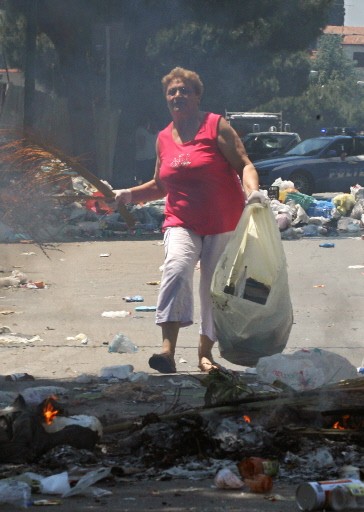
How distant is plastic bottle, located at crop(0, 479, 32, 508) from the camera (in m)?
3.55

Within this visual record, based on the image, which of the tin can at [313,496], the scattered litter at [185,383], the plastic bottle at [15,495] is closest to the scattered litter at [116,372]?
the scattered litter at [185,383]

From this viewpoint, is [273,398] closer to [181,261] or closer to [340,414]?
[340,414]

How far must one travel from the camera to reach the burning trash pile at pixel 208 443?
3.82 meters

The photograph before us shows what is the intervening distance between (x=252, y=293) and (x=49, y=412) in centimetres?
177

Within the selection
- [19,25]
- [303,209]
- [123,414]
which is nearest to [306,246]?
[303,209]

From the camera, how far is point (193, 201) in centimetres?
598

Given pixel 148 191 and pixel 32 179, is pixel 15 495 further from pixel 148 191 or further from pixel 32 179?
pixel 148 191

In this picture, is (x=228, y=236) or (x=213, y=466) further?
(x=228, y=236)

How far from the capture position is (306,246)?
13703 millimetres

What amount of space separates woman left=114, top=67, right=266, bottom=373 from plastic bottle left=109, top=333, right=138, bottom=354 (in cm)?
62

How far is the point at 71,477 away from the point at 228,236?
2442mm

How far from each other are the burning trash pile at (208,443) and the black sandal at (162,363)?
1.37 m

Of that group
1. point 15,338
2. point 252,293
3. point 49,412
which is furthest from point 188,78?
point 49,412

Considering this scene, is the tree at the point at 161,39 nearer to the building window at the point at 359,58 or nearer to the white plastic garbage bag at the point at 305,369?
the white plastic garbage bag at the point at 305,369
